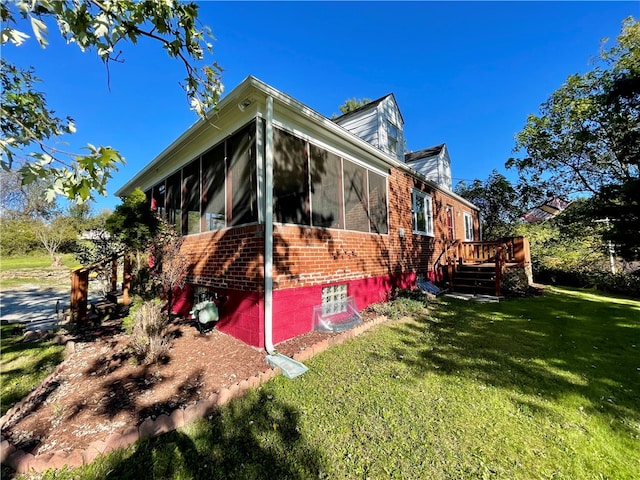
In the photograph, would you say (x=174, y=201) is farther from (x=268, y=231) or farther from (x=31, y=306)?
(x=31, y=306)

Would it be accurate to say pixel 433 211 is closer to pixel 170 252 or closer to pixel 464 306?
pixel 464 306

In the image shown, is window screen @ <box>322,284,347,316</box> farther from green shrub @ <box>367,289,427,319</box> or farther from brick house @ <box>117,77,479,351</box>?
green shrub @ <box>367,289,427,319</box>

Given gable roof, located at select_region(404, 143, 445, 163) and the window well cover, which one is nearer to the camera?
the window well cover

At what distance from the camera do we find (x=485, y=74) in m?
11.9

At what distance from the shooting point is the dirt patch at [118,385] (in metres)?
2.64

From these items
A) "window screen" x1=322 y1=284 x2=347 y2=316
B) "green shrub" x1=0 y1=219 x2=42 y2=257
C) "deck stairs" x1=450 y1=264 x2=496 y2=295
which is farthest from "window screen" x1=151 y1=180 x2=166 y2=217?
"green shrub" x1=0 y1=219 x2=42 y2=257

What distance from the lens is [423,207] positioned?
10.4 metres

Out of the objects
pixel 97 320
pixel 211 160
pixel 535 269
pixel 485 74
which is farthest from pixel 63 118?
pixel 535 269

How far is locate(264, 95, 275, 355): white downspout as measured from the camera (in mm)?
4180

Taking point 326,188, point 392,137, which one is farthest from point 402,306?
point 392,137

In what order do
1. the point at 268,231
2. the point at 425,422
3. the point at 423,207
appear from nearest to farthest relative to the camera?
the point at 425,422
the point at 268,231
the point at 423,207

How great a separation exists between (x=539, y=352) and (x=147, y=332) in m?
6.51

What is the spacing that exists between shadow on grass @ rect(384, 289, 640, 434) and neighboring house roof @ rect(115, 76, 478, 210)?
175 inches

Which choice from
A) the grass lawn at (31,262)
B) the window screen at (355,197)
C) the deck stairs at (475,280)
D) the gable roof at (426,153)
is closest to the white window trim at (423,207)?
the deck stairs at (475,280)
